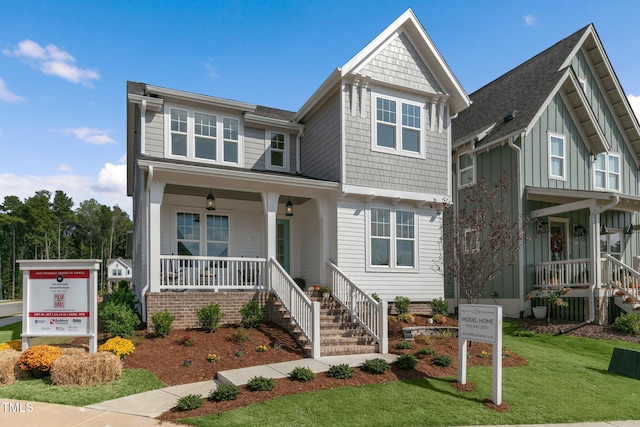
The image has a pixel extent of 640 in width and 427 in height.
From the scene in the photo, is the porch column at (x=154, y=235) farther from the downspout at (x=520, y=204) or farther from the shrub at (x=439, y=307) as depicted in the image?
the downspout at (x=520, y=204)

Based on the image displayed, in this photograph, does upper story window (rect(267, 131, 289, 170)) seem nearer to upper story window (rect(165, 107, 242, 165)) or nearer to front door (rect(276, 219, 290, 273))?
upper story window (rect(165, 107, 242, 165))

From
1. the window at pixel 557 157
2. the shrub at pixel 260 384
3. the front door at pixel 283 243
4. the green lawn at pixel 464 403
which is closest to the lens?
the green lawn at pixel 464 403

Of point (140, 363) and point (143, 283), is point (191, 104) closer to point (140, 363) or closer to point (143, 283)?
point (143, 283)

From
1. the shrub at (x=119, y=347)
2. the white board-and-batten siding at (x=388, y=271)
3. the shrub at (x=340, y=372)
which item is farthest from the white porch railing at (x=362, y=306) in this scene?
the shrub at (x=119, y=347)

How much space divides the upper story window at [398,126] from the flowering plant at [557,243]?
629 cm

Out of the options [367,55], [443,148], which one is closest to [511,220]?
[443,148]

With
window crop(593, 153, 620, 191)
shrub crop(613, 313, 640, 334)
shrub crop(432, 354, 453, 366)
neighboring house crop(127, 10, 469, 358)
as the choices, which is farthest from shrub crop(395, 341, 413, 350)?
window crop(593, 153, 620, 191)

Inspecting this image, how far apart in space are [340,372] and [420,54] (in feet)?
35.7

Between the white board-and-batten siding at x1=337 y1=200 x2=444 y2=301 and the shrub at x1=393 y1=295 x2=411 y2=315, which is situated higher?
the white board-and-batten siding at x1=337 y1=200 x2=444 y2=301

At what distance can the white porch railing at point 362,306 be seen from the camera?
10.7m

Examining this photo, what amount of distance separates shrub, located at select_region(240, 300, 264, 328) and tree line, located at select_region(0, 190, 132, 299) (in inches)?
2280

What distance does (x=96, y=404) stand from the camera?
7.28 m

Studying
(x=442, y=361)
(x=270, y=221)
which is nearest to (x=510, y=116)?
(x=270, y=221)

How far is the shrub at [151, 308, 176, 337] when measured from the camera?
35.3 ft
